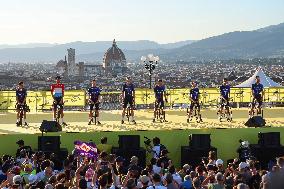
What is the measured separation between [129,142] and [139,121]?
4.40m

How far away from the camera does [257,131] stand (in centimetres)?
2150

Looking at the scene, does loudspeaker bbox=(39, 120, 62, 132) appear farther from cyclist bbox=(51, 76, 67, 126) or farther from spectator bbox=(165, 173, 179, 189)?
spectator bbox=(165, 173, 179, 189)

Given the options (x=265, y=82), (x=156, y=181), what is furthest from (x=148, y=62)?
(x=156, y=181)


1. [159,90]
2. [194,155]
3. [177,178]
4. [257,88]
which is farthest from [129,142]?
[257,88]

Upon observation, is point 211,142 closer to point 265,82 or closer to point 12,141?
point 12,141

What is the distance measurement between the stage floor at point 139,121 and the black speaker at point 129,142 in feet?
5.08

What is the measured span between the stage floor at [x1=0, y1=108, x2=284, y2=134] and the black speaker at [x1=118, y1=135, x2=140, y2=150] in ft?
5.08

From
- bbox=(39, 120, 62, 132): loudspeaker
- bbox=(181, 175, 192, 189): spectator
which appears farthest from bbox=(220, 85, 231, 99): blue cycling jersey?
bbox=(181, 175, 192, 189): spectator

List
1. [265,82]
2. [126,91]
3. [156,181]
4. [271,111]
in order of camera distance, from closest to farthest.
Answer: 1. [156,181]
2. [126,91]
3. [271,111]
4. [265,82]

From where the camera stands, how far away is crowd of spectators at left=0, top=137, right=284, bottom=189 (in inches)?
445

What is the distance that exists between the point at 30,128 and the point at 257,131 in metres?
9.61

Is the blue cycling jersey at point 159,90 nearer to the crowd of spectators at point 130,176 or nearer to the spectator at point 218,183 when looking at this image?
the crowd of spectators at point 130,176

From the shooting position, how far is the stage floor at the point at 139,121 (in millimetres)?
21609

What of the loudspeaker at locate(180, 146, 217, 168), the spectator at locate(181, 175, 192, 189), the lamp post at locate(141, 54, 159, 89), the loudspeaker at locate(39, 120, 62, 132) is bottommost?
the loudspeaker at locate(180, 146, 217, 168)
